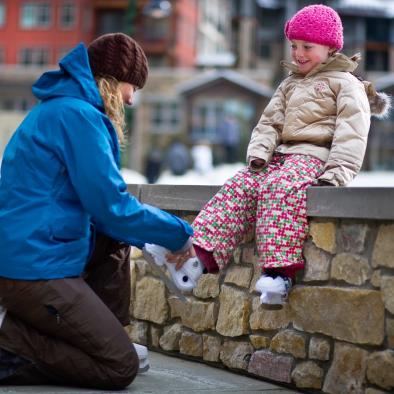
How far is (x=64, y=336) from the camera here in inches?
167

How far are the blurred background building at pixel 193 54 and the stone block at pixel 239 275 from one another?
1450 inches

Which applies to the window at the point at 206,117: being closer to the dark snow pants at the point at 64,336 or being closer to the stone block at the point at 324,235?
the stone block at the point at 324,235

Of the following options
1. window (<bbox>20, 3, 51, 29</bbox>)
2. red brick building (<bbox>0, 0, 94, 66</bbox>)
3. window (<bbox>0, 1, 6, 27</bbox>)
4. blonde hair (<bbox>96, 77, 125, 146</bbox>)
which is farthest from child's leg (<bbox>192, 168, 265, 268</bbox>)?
window (<bbox>0, 1, 6, 27</bbox>)

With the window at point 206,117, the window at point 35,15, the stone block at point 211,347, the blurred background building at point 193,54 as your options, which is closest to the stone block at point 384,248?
the stone block at point 211,347

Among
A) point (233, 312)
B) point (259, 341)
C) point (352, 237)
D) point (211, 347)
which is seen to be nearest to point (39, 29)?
point (211, 347)

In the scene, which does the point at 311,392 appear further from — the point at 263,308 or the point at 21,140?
the point at 21,140

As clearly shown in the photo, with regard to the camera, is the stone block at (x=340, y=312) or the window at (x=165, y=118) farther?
the window at (x=165, y=118)

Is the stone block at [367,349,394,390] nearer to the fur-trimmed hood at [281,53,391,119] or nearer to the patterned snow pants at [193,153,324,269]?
the patterned snow pants at [193,153,324,269]

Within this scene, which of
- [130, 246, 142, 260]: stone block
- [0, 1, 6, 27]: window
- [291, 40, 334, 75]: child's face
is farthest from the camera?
[0, 1, 6, 27]: window

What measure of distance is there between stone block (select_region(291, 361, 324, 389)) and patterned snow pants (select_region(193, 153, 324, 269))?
0.45 metres

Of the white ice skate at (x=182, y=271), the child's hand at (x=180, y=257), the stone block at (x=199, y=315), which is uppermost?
the child's hand at (x=180, y=257)

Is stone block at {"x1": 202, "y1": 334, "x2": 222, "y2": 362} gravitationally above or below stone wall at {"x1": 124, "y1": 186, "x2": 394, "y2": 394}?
below

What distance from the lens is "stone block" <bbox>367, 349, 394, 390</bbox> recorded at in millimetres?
4215

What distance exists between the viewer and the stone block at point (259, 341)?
16.2ft
